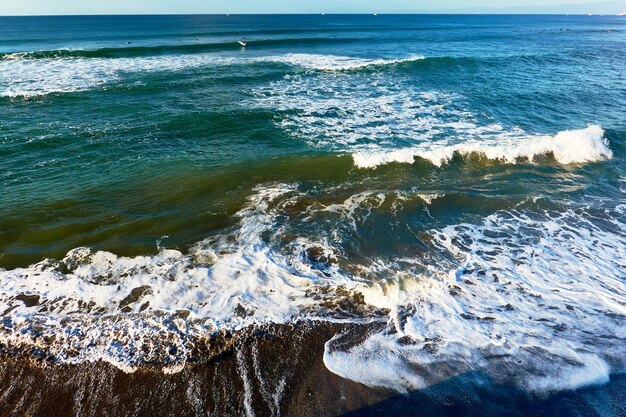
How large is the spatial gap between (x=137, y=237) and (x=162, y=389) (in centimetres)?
484

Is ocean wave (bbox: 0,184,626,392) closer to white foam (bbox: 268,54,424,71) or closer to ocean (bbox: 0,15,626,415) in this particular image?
ocean (bbox: 0,15,626,415)

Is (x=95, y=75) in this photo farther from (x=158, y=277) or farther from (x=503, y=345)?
(x=503, y=345)

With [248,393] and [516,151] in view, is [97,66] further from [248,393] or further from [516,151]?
[248,393]

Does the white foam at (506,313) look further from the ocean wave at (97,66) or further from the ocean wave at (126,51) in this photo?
the ocean wave at (126,51)

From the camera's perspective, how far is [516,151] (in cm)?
1384

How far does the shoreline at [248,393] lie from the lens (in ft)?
16.6

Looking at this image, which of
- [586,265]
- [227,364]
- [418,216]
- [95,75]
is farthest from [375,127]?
[95,75]

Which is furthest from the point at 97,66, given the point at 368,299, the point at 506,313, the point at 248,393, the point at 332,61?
the point at 506,313

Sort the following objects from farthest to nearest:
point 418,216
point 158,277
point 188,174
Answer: point 188,174
point 418,216
point 158,277

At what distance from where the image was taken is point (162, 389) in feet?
17.4

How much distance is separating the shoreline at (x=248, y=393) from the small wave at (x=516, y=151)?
909 centimetres

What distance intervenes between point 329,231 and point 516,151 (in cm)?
952

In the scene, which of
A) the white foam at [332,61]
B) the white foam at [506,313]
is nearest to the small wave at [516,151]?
the white foam at [506,313]

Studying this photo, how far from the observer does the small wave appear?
44.4ft
